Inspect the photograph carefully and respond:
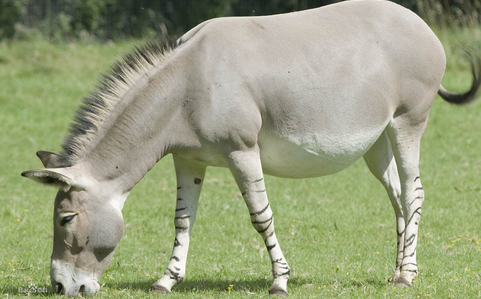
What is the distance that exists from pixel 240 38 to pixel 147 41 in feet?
2.50

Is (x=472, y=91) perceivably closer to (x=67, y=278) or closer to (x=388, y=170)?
(x=388, y=170)

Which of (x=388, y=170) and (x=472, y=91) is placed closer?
(x=388, y=170)

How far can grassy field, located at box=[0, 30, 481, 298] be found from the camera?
5.76m

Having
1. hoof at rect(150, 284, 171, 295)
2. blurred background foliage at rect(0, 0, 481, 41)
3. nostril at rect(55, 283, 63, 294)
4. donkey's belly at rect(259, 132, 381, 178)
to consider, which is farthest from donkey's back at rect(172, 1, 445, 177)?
blurred background foliage at rect(0, 0, 481, 41)

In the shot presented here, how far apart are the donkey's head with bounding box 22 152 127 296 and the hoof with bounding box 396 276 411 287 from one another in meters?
Answer: 2.43

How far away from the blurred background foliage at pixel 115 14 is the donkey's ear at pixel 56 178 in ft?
59.2

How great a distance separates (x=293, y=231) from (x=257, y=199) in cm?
270

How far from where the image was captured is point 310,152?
5340mm

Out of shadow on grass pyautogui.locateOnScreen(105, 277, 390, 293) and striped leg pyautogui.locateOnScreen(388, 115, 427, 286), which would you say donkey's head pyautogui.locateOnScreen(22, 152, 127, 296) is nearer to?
shadow on grass pyautogui.locateOnScreen(105, 277, 390, 293)

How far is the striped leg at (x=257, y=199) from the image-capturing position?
5078mm

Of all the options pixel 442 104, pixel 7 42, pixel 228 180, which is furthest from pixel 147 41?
pixel 7 42

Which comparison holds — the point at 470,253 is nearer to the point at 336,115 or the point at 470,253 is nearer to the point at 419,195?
the point at 419,195

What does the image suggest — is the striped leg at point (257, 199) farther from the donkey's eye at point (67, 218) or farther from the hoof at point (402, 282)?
the donkey's eye at point (67, 218)

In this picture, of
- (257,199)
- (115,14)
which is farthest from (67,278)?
(115,14)
